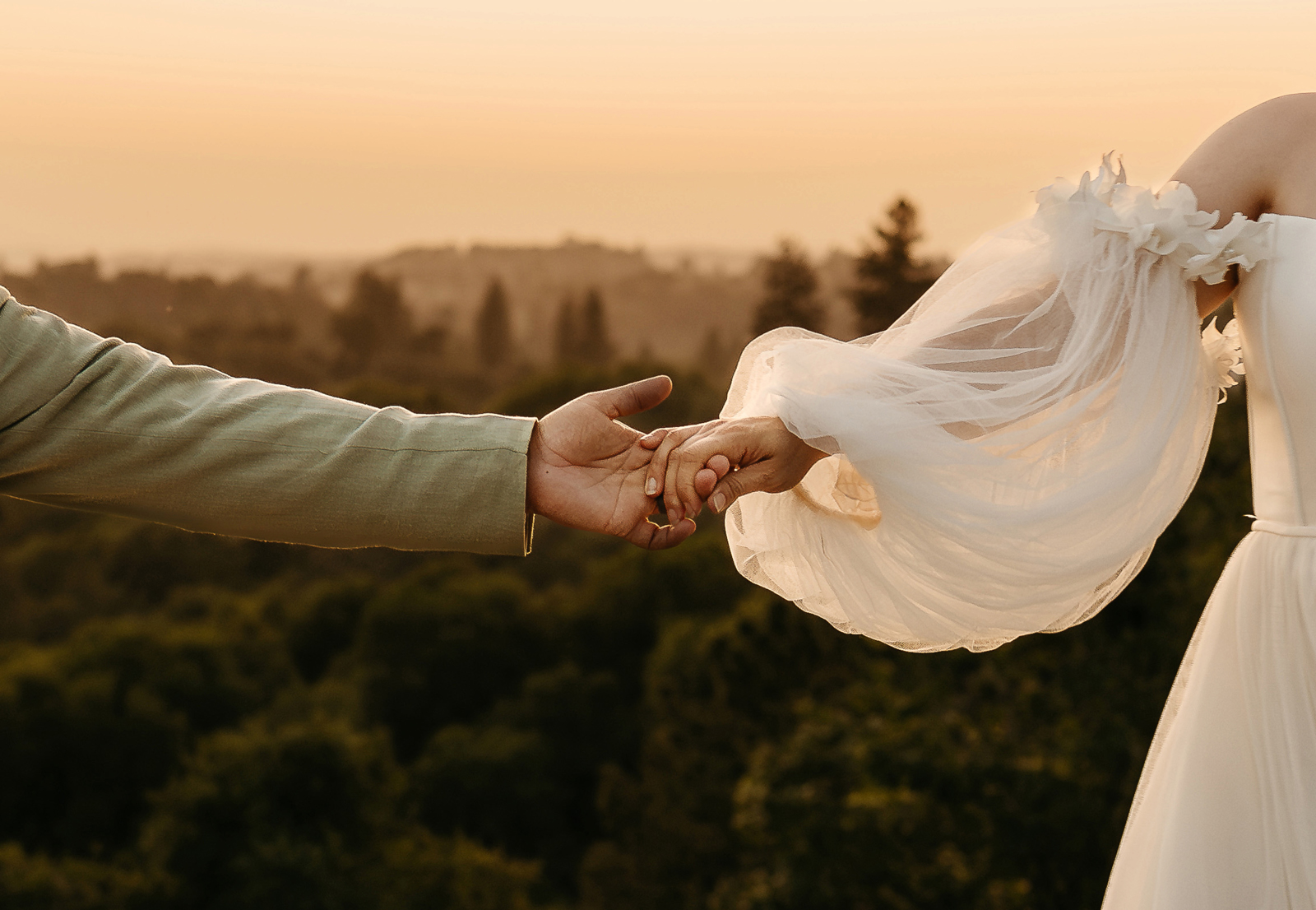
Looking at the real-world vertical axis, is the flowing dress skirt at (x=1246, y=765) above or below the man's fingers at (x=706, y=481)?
below

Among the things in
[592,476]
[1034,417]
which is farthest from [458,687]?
[1034,417]

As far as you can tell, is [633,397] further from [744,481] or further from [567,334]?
[567,334]

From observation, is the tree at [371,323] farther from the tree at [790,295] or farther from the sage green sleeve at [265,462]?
the sage green sleeve at [265,462]

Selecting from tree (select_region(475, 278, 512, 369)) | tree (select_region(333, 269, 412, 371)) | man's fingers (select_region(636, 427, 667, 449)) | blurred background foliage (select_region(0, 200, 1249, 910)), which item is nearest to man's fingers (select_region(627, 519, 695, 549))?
man's fingers (select_region(636, 427, 667, 449))

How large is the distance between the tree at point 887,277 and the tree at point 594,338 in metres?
5.17

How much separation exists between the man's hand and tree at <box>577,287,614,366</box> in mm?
15978

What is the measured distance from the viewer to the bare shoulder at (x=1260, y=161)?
1287 millimetres

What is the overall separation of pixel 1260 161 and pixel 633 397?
793mm

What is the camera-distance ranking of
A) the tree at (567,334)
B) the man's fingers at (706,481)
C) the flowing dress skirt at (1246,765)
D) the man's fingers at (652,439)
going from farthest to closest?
1. the tree at (567,334)
2. the man's fingers at (652,439)
3. the man's fingers at (706,481)
4. the flowing dress skirt at (1246,765)

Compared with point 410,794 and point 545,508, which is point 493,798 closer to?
point 410,794

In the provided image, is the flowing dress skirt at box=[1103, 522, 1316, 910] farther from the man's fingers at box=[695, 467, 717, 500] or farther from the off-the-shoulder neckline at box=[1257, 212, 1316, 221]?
the man's fingers at box=[695, 467, 717, 500]

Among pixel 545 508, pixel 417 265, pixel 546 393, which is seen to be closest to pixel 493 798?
pixel 546 393

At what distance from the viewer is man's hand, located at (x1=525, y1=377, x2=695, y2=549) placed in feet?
4.54

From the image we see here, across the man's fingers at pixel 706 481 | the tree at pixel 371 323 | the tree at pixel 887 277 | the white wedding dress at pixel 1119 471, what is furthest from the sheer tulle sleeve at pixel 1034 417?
the tree at pixel 371 323
